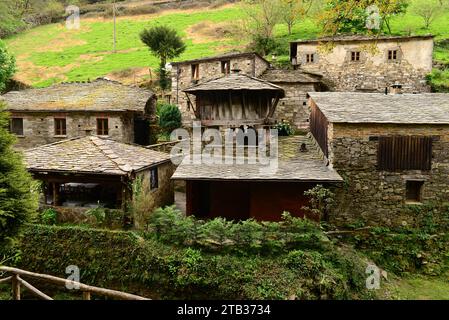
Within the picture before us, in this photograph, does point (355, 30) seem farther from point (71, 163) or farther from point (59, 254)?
point (59, 254)

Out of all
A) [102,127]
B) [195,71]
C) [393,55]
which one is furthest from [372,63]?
[102,127]

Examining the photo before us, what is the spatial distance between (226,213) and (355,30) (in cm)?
2818

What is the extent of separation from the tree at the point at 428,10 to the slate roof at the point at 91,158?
130 feet

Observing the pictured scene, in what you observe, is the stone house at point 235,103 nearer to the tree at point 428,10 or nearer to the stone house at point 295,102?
the stone house at point 295,102

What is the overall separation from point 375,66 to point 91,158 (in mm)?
22638

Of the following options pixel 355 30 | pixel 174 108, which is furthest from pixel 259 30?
pixel 174 108

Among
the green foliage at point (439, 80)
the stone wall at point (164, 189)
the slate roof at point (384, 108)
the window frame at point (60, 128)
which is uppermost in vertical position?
the green foliage at point (439, 80)

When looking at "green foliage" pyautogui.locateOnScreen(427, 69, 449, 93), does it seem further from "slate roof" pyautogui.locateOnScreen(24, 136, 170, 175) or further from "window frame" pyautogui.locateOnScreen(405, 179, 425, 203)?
"slate roof" pyautogui.locateOnScreen(24, 136, 170, 175)

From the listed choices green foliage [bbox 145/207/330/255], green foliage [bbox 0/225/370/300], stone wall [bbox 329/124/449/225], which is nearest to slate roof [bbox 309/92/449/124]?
stone wall [bbox 329/124/449/225]

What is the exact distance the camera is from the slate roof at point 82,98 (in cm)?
2446

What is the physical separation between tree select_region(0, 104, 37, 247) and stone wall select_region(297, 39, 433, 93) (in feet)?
82.5

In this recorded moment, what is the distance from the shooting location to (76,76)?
143ft

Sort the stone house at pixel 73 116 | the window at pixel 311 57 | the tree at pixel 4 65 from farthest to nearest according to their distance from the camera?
the window at pixel 311 57, the tree at pixel 4 65, the stone house at pixel 73 116

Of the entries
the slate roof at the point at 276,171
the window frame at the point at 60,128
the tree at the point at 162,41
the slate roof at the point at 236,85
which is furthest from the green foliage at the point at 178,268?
the tree at the point at 162,41
